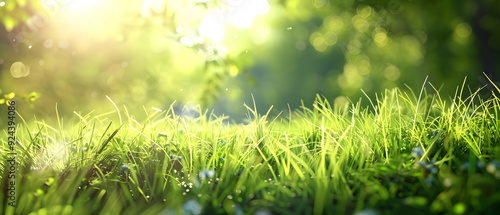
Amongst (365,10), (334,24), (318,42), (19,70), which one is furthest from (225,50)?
(318,42)

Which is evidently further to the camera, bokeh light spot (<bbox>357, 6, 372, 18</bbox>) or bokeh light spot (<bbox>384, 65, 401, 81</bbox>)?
bokeh light spot (<bbox>384, 65, 401, 81</bbox>)

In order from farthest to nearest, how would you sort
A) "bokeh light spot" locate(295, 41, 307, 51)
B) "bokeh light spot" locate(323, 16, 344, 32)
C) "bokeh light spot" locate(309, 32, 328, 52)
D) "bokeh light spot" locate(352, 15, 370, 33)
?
1. "bokeh light spot" locate(295, 41, 307, 51)
2. "bokeh light spot" locate(309, 32, 328, 52)
3. "bokeh light spot" locate(323, 16, 344, 32)
4. "bokeh light spot" locate(352, 15, 370, 33)

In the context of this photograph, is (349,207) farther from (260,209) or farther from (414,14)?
(414,14)

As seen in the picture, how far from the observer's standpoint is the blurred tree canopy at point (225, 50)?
14.0 feet

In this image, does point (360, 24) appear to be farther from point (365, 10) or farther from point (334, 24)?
point (365, 10)

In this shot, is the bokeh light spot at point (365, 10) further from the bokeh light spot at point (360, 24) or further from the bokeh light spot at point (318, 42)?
the bokeh light spot at point (318, 42)

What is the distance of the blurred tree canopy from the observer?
4.26m

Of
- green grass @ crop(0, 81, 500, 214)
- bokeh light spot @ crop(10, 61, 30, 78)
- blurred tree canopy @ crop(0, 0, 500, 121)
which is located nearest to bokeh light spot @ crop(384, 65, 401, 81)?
blurred tree canopy @ crop(0, 0, 500, 121)

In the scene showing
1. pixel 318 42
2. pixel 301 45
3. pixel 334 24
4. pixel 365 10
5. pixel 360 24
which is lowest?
pixel 301 45

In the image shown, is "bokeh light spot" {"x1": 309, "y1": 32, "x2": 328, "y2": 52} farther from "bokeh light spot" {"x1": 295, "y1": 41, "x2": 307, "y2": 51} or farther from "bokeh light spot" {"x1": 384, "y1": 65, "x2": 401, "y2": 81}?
"bokeh light spot" {"x1": 384, "y1": 65, "x2": 401, "y2": 81}

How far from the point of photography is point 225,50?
406cm

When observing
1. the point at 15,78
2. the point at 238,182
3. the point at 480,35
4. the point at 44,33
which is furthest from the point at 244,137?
the point at 480,35

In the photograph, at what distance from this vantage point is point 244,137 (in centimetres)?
279

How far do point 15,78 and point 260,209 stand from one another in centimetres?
662
